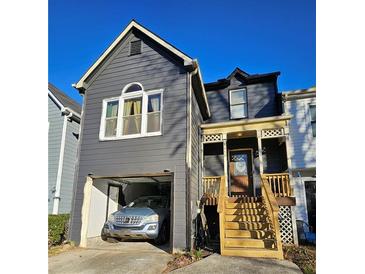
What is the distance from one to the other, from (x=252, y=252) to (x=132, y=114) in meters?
5.78

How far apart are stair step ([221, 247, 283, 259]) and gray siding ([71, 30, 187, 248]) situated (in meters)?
1.26

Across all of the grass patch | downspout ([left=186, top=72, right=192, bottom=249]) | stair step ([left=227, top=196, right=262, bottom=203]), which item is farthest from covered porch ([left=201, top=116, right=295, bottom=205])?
the grass patch

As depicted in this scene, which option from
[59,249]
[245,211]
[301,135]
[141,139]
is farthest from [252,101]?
[59,249]

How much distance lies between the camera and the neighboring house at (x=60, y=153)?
34.7 feet

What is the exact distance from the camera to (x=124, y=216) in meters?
7.46

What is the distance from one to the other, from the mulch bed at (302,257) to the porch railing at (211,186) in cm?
308

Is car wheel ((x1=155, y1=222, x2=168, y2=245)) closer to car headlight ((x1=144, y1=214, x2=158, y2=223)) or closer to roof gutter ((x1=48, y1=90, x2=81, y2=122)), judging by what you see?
car headlight ((x1=144, y1=214, x2=158, y2=223))

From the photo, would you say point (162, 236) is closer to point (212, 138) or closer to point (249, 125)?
point (212, 138)

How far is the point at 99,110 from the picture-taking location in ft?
28.6

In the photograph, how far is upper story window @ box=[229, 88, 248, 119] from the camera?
1140 cm
